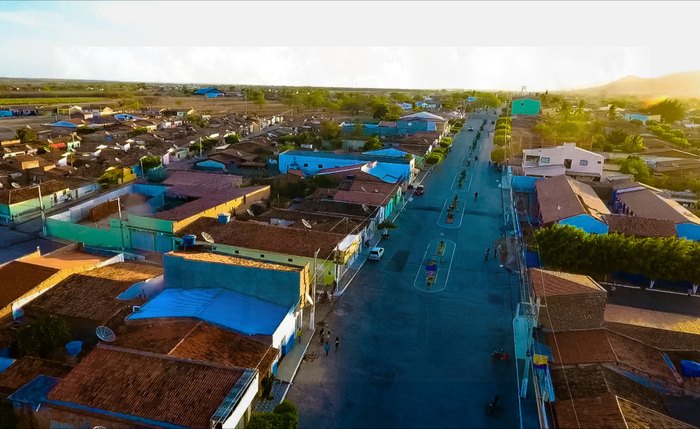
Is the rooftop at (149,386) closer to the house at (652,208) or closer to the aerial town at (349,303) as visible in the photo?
the aerial town at (349,303)

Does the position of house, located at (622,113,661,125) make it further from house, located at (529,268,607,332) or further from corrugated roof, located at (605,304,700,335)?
house, located at (529,268,607,332)

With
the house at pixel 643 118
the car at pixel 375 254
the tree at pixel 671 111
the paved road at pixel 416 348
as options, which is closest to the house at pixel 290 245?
the car at pixel 375 254

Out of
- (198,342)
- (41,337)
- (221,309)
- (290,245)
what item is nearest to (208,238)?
(290,245)

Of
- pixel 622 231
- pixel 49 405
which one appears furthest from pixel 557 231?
pixel 49 405

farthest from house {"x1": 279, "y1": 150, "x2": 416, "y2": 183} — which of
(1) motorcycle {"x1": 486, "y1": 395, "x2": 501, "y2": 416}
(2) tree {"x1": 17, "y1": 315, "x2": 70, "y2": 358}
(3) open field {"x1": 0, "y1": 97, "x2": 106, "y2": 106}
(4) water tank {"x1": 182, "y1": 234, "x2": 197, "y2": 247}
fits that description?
(3) open field {"x1": 0, "y1": 97, "x2": 106, "y2": 106}

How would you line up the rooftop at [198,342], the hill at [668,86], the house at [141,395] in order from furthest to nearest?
the hill at [668,86] < the rooftop at [198,342] < the house at [141,395]

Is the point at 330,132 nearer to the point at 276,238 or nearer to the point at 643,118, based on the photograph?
the point at 276,238
